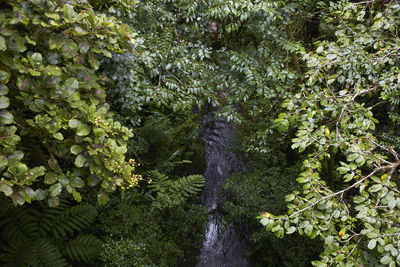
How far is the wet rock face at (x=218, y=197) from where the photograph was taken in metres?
3.59

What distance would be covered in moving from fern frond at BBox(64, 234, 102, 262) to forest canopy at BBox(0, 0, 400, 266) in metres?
0.02

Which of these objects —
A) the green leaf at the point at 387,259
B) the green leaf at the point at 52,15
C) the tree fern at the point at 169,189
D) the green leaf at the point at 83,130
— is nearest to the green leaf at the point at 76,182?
the green leaf at the point at 83,130

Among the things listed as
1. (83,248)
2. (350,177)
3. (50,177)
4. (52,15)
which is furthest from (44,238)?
(350,177)

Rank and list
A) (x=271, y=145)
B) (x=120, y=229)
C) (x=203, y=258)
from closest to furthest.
Result: (x=120, y=229)
(x=203, y=258)
(x=271, y=145)

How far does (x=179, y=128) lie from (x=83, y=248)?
2247mm

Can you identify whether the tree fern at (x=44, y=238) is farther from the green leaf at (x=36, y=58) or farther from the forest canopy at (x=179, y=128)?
the green leaf at (x=36, y=58)

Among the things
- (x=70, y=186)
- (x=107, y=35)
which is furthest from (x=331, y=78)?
(x=70, y=186)

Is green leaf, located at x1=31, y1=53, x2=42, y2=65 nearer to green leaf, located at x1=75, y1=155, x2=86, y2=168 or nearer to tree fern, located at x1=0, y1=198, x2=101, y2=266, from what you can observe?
green leaf, located at x1=75, y1=155, x2=86, y2=168

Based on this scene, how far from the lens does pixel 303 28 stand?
15.5 ft

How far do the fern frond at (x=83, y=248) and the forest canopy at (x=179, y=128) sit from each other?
0.05 ft

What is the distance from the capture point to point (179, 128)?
14.8ft

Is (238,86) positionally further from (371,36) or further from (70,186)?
(70,186)

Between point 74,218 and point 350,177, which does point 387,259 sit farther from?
point 74,218

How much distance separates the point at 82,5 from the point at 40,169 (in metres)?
0.88
